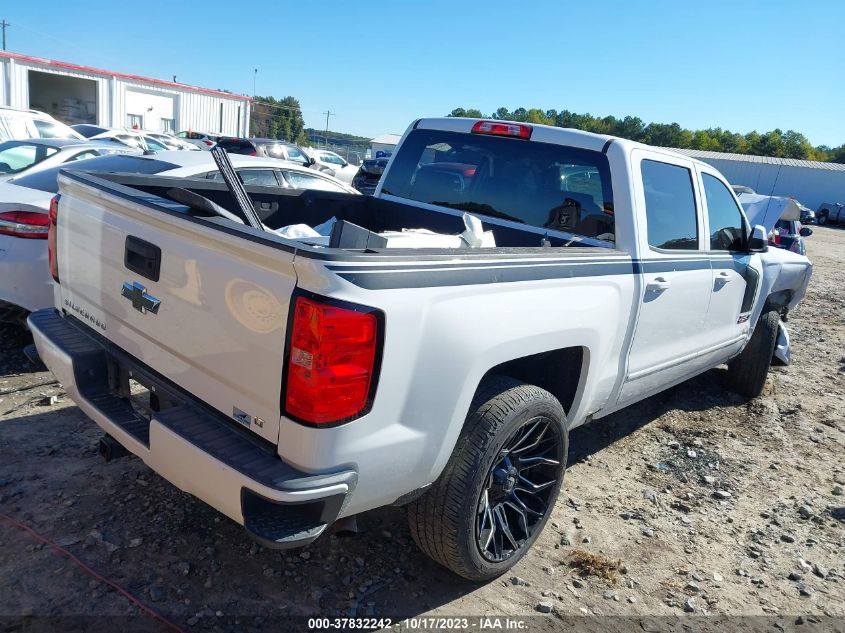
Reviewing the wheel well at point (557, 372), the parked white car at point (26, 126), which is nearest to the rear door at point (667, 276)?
the wheel well at point (557, 372)

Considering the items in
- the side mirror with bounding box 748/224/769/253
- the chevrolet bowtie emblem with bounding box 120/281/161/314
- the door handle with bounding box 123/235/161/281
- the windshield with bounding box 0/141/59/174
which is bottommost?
the windshield with bounding box 0/141/59/174

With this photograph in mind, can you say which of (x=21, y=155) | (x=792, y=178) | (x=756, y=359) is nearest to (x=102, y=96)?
(x=21, y=155)

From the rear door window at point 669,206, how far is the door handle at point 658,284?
21 cm

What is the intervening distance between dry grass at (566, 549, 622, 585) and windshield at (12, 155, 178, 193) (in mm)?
4793

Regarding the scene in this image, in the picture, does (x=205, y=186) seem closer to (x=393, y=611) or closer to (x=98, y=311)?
(x=98, y=311)

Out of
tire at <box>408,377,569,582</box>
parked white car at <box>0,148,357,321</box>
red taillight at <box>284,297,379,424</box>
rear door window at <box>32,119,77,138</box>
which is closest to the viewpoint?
red taillight at <box>284,297,379,424</box>

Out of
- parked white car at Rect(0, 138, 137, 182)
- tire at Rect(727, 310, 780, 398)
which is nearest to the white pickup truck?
tire at Rect(727, 310, 780, 398)

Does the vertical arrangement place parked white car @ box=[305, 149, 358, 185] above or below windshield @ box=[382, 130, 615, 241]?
below

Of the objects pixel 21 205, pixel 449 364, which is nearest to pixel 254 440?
pixel 449 364

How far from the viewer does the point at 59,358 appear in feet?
9.30

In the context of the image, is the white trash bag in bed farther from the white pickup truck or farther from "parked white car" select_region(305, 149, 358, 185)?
"parked white car" select_region(305, 149, 358, 185)

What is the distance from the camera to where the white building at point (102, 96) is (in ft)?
96.8

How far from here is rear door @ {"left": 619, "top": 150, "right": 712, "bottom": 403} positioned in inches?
138

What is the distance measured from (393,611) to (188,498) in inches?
49.6
